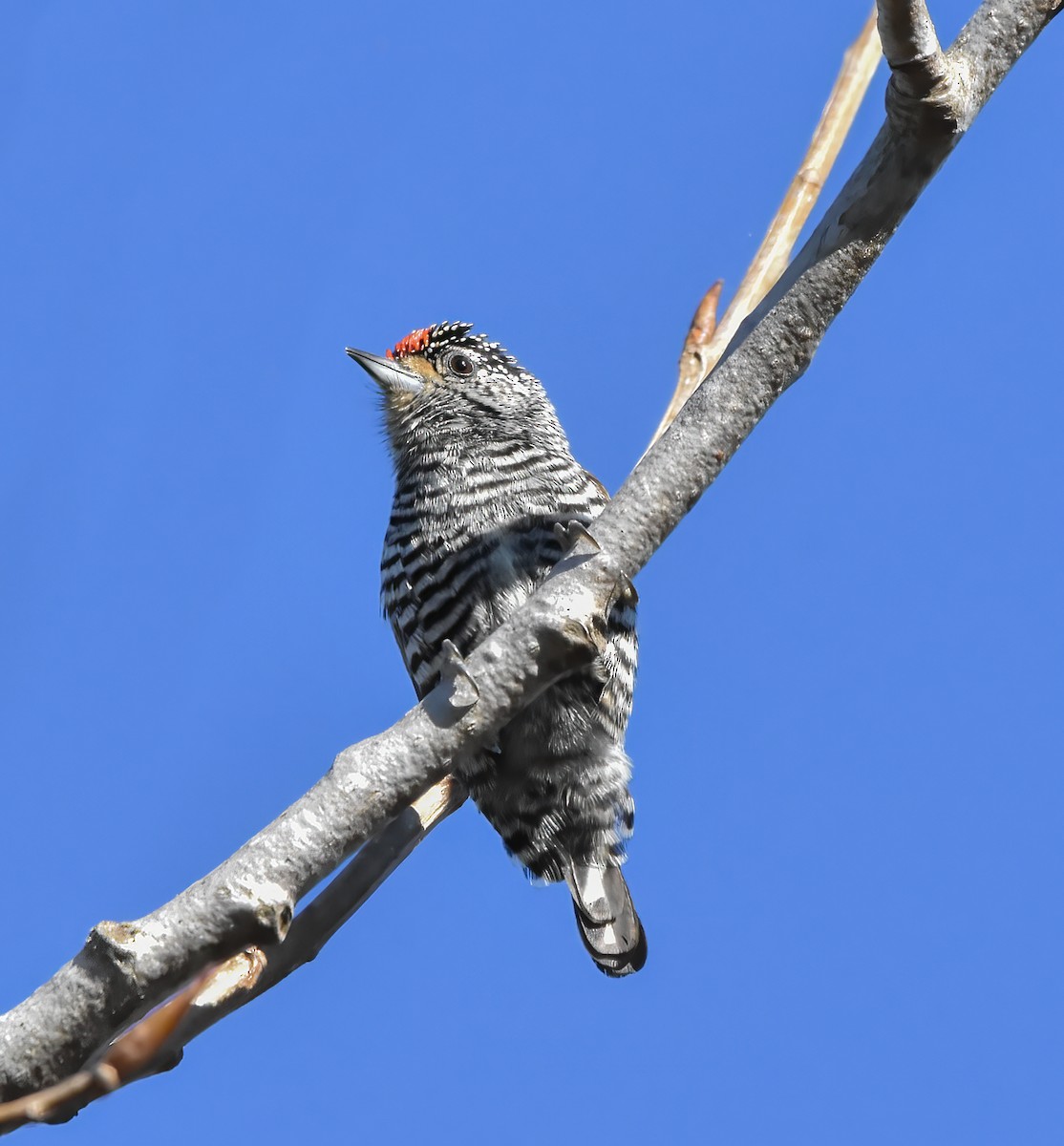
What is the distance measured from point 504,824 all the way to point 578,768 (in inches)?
15.4

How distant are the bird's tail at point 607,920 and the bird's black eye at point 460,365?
7.69ft

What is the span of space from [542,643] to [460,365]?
12.2 feet

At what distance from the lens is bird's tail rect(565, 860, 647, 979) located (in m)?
4.84

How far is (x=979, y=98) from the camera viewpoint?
2.93 metres

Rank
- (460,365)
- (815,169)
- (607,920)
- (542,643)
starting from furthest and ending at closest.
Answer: (460,365)
(607,920)
(815,169)
(542,643)

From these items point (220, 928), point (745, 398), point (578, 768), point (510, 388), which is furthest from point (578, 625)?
point (510, 388)

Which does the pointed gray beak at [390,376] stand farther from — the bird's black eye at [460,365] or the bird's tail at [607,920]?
the bird's tail at [607,920]

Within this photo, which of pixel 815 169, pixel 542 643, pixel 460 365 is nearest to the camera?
pixel 542 643

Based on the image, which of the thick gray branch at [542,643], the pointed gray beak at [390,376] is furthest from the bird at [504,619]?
the thick gray branch at [542,643]

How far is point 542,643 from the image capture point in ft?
8.43

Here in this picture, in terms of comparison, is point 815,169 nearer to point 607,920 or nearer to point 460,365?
point 460,365

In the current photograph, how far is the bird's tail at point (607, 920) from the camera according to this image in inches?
191

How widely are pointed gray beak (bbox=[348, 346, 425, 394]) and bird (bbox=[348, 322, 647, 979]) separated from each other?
511mm

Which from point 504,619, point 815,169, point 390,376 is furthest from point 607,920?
point 815,169
